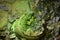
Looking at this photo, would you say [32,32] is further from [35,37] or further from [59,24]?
[59,24]

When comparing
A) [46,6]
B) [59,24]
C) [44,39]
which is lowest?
[44,39]

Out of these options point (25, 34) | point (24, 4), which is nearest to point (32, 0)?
point (24, 4)

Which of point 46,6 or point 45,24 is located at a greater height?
point 46,6

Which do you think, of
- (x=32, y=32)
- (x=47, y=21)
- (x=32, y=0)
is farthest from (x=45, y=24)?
(x=32, y=0)

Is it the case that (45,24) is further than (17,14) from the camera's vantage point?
No

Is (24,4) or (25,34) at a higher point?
(24,4)

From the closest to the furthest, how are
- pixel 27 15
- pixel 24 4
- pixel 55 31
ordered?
pixel 55 31 → pixel 27 15 → pixel 24 4

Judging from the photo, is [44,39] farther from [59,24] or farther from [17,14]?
[17,14]

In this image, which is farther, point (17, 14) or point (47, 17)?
point (17, 14)

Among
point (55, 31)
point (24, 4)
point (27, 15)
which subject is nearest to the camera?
point (55, 31)
